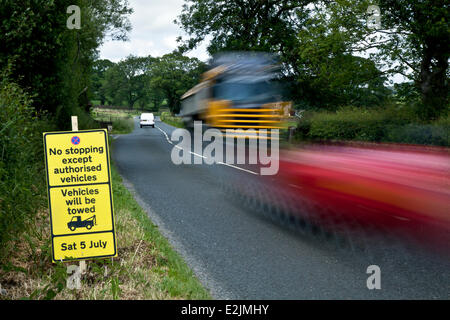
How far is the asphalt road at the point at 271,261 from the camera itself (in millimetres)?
3855

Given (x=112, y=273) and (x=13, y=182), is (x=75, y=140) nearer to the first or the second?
(x=112, y=273)

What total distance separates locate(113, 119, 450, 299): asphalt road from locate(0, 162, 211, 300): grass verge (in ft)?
1.09

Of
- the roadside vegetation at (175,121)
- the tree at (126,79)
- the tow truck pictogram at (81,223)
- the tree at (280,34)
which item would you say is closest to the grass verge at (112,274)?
the tow truck pictogram at (81,223)

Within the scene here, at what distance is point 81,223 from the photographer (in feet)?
12.8

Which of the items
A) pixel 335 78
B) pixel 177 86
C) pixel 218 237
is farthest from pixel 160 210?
pixel 177 86

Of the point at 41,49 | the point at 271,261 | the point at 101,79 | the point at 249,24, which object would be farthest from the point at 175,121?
the point at 101,79

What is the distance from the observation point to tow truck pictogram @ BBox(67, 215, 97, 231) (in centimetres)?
387

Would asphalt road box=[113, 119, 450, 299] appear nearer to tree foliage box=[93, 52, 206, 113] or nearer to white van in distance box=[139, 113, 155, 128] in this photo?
white van in distance box=[139, 113, 155, 128]

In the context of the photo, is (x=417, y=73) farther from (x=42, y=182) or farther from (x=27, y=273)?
(x=27, y=273)

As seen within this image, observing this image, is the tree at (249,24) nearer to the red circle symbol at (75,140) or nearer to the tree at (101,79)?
the red circle symbol at (75,140)

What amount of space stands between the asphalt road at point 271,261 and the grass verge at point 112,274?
331 millimetres

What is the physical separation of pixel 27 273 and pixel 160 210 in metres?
3.50

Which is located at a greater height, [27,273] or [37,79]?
[37,79]

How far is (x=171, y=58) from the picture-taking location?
82312mm
